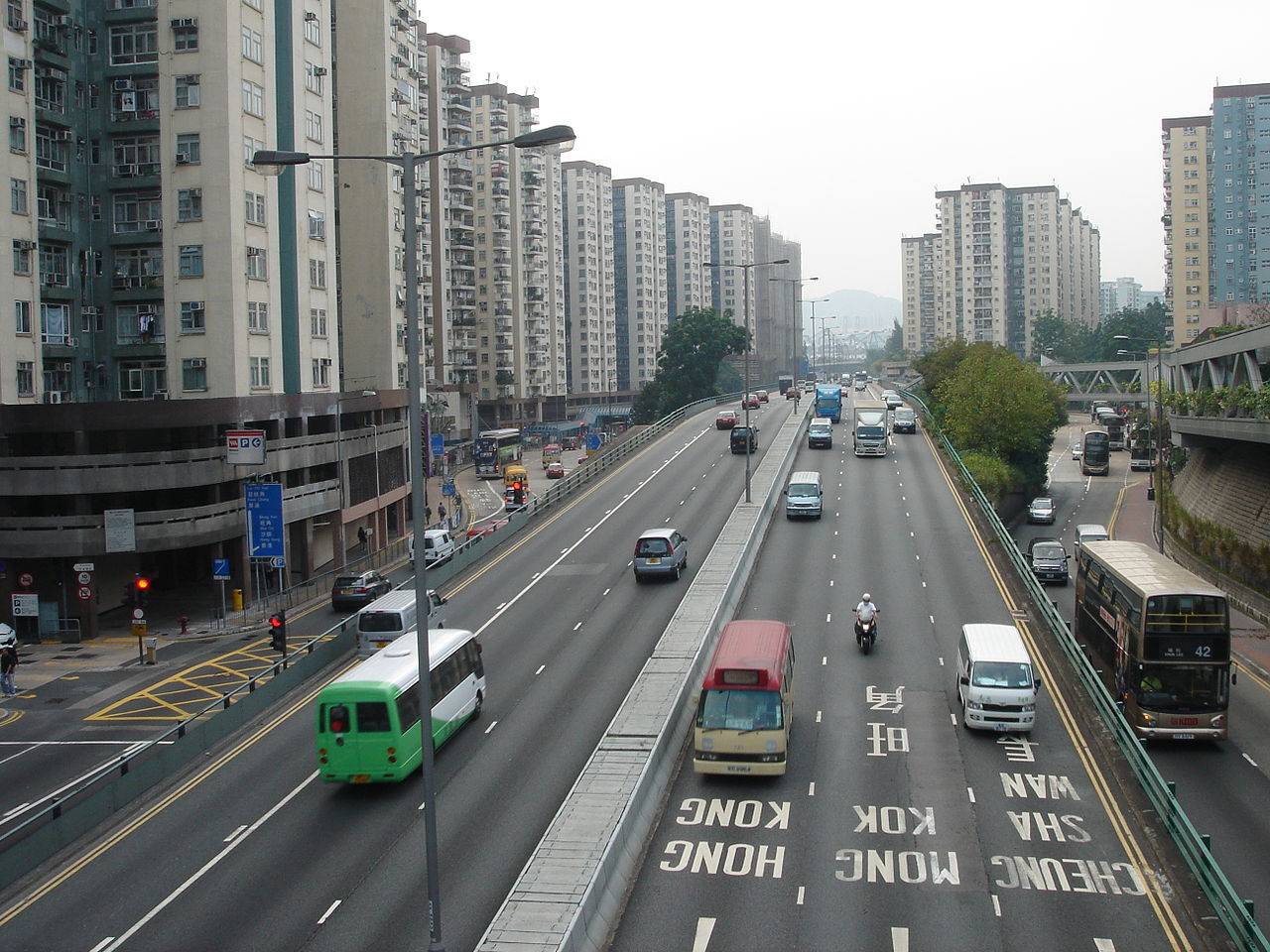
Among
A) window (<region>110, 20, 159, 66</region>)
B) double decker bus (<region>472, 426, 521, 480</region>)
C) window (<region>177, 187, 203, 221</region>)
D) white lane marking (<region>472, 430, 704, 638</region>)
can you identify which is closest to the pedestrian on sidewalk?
white lane marking (<region>472, 430, 704, 638</region>)

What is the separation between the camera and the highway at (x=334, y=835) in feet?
57.8

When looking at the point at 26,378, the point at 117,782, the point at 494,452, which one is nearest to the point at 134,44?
the point at 26,378

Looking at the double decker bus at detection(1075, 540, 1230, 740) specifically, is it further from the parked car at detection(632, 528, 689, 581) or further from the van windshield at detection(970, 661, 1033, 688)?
the parked car at detection(632, 528, 689, 581)

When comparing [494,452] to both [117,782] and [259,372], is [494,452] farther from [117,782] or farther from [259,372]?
[117,782]

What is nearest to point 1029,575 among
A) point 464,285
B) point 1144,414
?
point 1144,414

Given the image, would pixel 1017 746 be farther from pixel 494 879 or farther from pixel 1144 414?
pixel 1144 414

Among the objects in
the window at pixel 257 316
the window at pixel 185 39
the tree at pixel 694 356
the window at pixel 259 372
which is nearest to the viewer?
the window at pixel 185 39

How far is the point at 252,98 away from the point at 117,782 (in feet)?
122

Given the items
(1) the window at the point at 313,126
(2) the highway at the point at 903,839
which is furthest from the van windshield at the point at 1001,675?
(1) the window at the point at 313,126

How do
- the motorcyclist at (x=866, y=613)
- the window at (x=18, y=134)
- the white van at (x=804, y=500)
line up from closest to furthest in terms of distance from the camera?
the motorcyclist at (x=866, y=613), the window at (x=18, y=134), the white van at (x=804, y=500)

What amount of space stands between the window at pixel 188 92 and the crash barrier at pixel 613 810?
31.3 metres

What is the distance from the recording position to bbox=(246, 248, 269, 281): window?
169 ft

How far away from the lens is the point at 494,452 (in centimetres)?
11250

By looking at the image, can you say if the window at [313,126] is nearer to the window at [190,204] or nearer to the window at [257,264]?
the window at [257,264]
